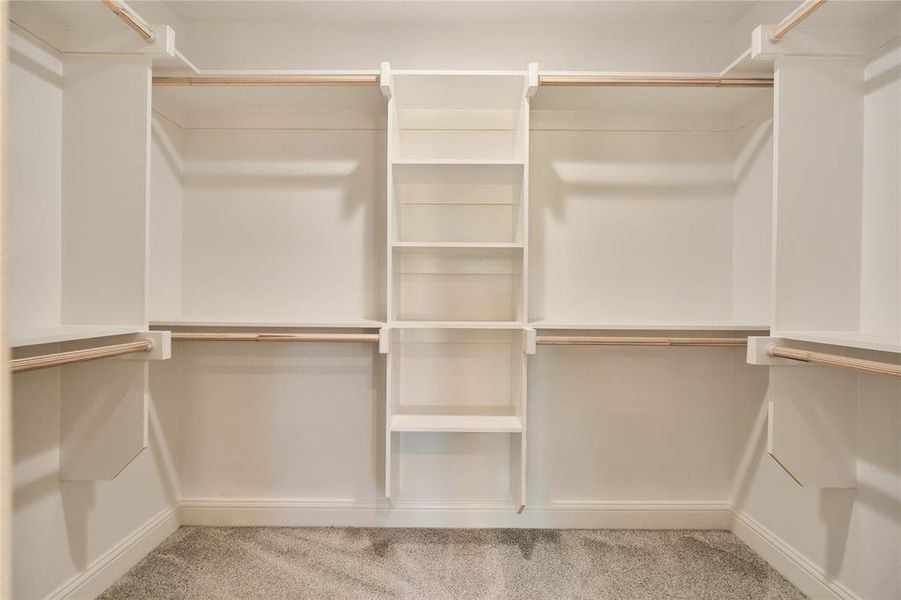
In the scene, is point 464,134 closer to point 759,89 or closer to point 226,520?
point 759,89

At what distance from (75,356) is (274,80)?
1.21 m

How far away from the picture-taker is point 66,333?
125 centimetres

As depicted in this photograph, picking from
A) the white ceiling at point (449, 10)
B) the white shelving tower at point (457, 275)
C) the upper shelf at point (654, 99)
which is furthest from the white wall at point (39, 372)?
the upper shelf at point (654, 99)

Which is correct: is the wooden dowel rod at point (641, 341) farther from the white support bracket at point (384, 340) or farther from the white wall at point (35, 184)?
the white wall at point (35, 184)

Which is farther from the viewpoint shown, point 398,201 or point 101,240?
point 398,201

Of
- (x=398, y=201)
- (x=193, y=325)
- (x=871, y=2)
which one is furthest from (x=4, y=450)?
(x=871, y=2)

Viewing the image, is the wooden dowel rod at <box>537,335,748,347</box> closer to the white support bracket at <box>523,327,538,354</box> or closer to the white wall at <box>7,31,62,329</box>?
the white support bracket at <box>523,327,538,354</box>

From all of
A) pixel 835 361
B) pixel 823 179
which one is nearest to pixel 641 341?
pixel 835 361

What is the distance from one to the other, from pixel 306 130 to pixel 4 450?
1934mm

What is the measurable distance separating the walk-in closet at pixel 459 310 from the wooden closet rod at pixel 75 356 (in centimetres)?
35

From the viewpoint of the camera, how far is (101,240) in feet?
4.87

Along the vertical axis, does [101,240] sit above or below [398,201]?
below

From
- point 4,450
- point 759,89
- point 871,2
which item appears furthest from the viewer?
point 759,89

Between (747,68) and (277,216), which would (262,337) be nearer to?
(277,216)
